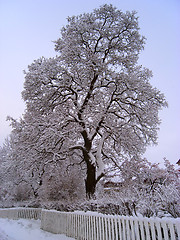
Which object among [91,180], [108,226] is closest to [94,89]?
[91,180]

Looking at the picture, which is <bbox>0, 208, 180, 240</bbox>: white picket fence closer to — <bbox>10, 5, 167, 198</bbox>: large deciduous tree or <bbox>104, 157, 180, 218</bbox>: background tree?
<bbox>104, 157, 180, 218</bbox>: background tree

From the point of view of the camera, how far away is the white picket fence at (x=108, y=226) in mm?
3650

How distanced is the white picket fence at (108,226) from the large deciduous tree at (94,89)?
3.07 meters

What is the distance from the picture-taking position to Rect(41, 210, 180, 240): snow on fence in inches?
144

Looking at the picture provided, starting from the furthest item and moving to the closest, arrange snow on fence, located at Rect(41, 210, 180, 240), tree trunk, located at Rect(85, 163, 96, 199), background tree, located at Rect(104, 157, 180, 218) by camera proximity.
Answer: tree trunk, located at Rect(85, 163, 96, 199) < background tree, located at Rect(104, 157, 180, 218) < snow on fence, located at Rect(41, 210, 180, 240)

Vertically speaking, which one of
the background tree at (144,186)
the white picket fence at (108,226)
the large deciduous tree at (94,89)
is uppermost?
the large deciduous tree at (94,89)

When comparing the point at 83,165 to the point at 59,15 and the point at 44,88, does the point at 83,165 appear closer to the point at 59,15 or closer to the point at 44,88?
the point at 44,88

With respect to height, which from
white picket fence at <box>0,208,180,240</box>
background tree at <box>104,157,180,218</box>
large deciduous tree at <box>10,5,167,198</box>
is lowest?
white picket fence at <box>0,208,180,240</box>

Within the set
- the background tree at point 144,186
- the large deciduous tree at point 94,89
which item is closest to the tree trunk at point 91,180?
the large deciduous tree at point 94,89

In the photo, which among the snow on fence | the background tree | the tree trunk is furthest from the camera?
the tree trunk

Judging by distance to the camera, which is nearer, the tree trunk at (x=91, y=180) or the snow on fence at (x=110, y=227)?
the snow on fence at (x=110, y=227)

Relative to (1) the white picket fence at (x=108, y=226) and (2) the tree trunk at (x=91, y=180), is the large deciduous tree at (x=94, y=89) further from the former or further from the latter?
(1) the white picket fence at (x=108, y=226)

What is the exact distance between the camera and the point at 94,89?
1256 cm

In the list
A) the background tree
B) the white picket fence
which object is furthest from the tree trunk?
the white picket fence
